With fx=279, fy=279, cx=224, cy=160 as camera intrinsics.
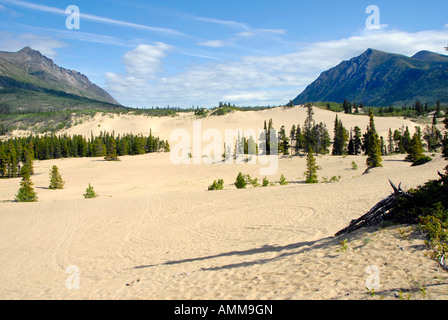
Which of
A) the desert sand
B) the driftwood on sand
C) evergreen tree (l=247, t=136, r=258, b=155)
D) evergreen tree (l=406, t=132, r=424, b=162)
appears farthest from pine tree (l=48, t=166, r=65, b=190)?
evergreen tree (l=406, t=132, r=424, b=162)

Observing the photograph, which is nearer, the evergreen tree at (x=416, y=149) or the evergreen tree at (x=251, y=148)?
the evergreen tree at (x=416, y=149)

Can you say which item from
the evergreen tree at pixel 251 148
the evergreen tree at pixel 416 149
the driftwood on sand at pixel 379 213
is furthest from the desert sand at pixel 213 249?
the evergreen tree at pixel 251 148

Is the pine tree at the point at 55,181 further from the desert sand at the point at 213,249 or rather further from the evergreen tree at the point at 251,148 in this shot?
the evergreen tree at the point at 251,148

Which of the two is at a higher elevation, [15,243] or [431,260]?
[431,260]

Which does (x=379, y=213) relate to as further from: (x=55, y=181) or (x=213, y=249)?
(x=55, y=181)

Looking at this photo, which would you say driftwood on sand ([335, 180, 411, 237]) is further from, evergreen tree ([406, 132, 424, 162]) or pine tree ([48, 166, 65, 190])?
pine tree ([48, 166, 65, 190])

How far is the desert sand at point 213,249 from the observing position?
21.5 feet

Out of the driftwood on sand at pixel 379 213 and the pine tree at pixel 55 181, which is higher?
the driftwood on sand at pixel 379 213
